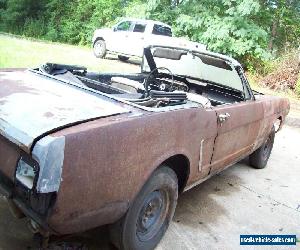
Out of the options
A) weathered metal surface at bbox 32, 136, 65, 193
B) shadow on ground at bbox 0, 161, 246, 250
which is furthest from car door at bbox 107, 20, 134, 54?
weathered metal surface at bbox 32, 136, 65, 193

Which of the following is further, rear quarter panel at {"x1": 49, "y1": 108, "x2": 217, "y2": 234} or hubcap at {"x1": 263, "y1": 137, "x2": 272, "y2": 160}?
hubcap at {"x1": 263, "y1": 137, "x2": 272, "y2": 160}

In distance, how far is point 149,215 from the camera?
3.11 metres

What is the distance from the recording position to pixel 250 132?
444 cm

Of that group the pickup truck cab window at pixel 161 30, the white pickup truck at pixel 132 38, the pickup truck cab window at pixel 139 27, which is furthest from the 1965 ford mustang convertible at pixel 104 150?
the pickup truck cab window at pixel 139 27

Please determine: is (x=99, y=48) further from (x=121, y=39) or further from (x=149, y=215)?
(x=149, y=215)

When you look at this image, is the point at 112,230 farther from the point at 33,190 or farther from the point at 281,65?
the point at 281,65

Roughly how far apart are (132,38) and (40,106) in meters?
12.3

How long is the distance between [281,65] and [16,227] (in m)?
10.8

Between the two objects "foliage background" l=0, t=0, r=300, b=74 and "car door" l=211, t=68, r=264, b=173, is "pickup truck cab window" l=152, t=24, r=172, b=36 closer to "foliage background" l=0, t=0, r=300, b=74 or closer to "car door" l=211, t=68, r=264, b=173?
"foliage background" l=0, t=0, r=300, b=74

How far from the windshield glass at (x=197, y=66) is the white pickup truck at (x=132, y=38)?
9.24 m

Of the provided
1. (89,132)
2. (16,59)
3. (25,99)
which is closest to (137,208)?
(89,132)

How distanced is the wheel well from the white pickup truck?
10873 millimetres

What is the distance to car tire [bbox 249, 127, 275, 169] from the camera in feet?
18.1

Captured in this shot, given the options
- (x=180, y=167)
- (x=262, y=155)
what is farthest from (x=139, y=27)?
(x=180, y=167)
